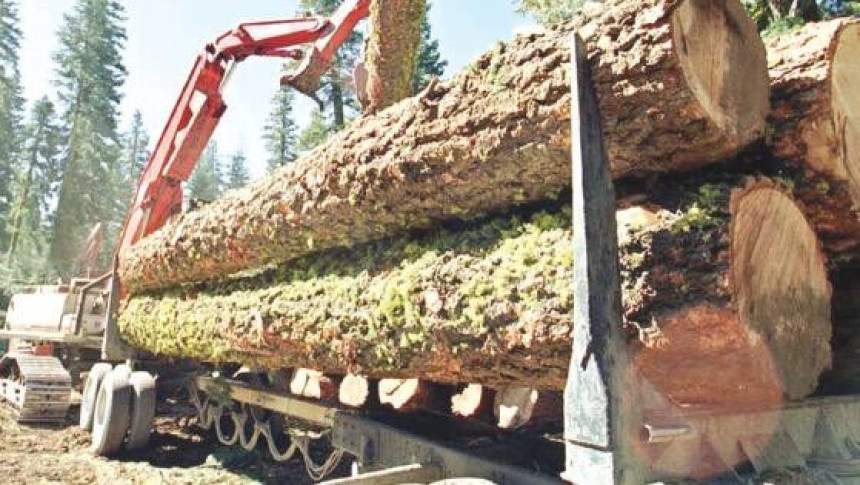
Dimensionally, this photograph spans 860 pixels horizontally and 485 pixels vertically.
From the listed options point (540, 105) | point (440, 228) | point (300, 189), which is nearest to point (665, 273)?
point (540, 105)

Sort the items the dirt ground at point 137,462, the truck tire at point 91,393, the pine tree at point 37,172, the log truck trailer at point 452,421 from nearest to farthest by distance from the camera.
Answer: the log truck trailer at point 452,421, the dirt ground at point 137,462, the truck tire at point 91,393, the pine tree at point 37,172

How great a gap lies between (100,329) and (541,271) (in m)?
7.46

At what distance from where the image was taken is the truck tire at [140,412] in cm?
657

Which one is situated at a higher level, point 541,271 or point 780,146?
point 780,146

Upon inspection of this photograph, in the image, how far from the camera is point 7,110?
117 feet

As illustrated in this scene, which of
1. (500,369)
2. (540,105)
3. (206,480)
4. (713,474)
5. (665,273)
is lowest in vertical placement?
(206,480)

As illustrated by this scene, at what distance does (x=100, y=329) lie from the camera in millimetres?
8016

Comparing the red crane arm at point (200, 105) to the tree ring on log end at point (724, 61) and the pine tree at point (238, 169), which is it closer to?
the tree ring on log end at point (724, 61)

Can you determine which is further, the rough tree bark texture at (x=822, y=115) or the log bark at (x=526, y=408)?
the log bark at (x=526, y=408)

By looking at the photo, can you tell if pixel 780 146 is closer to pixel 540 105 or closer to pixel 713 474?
pixel 540 105

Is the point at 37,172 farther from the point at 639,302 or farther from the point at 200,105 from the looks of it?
the point at 639,302

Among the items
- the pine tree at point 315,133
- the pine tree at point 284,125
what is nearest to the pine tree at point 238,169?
the pine tree at point 284,125

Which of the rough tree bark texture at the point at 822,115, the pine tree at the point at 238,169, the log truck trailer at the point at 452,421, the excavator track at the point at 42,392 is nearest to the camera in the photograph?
the log truck trailer at the point at 452,421

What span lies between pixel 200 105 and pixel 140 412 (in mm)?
3470
